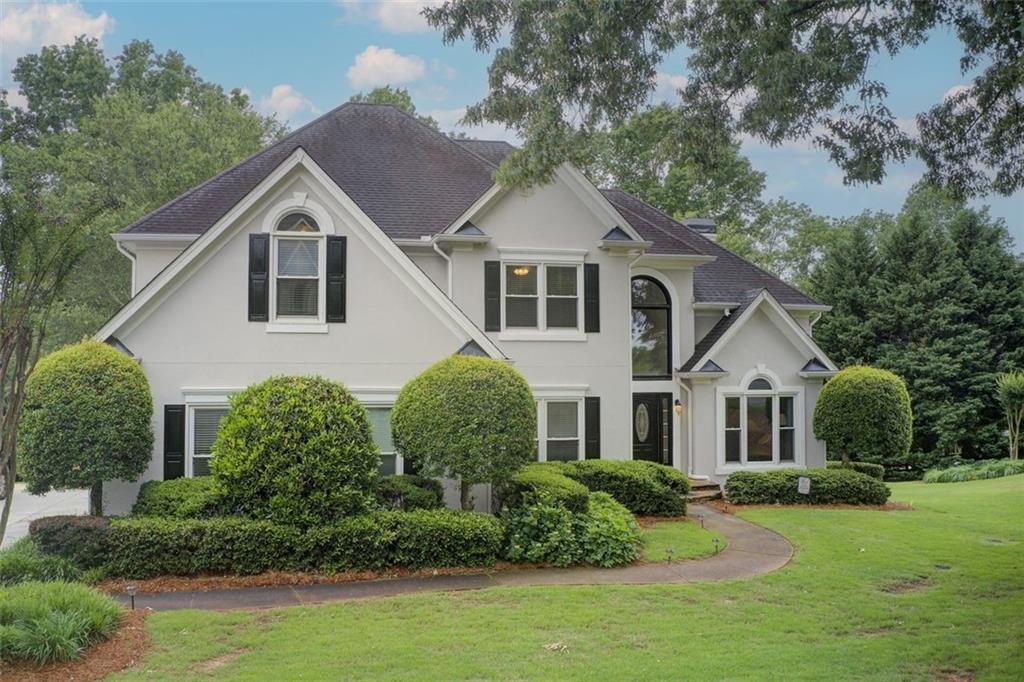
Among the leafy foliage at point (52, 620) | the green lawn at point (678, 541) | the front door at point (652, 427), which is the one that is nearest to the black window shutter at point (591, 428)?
the front door at point (652, 427)

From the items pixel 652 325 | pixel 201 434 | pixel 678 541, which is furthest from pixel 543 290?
pixel 201 434

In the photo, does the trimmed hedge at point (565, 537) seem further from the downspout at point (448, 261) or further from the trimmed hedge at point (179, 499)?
the downspout at point (448, 261)

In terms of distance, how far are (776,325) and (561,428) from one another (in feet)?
21.5

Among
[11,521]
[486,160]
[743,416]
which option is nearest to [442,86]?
[486,160]

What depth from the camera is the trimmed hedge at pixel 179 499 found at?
37.1 feet

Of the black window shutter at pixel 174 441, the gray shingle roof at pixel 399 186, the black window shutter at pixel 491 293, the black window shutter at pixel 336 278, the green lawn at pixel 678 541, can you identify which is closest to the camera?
the green lawn at pixel 678 541

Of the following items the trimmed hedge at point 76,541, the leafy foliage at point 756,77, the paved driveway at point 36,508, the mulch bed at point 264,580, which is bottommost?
the paved driveway at point 36,508

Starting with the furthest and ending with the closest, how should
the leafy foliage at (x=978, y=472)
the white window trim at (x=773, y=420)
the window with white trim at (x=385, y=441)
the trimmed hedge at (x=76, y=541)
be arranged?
the leafy foliage at (x=978, y=472) < the white window trim at (x=773, y=420) < the window with white trim at (x=385, y=441) < the trimmed hedge at (x=76, y=541)

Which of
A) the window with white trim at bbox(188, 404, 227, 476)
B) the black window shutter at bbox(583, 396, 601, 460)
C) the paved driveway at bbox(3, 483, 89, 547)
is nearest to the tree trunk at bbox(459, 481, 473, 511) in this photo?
the window with white trim at bbox(188, 404, 227, 476)

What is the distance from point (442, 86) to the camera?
20125 millimetres

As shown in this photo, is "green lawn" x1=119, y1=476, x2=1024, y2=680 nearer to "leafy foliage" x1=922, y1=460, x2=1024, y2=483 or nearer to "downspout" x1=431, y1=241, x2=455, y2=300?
"downspout" x1=431, y1=241, x2=455, y2=300

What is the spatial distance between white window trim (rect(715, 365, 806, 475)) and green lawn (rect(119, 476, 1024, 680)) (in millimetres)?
7077

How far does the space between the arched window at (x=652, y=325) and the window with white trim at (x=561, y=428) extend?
3131mm

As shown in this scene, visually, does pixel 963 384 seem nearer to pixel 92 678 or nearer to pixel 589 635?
pixel 589 635
